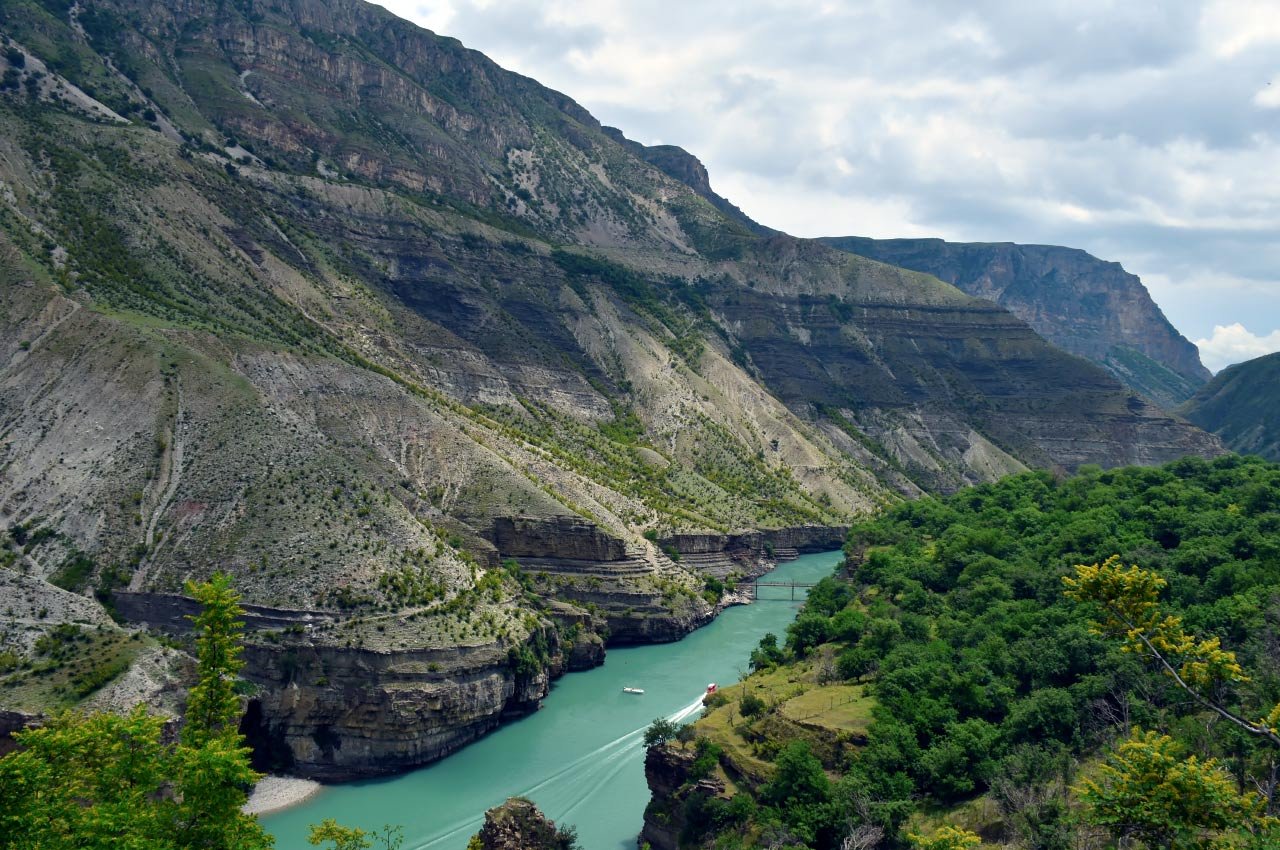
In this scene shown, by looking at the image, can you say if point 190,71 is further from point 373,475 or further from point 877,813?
Result: point 877,813

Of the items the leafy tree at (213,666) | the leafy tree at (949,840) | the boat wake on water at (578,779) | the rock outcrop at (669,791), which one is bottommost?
the boat wake on water at (578,779)

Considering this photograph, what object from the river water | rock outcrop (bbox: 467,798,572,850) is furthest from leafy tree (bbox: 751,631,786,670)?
rock outcrop (bbox: 467,798,572,850)

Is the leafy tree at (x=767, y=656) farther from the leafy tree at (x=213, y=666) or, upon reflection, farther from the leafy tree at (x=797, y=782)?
the leafy tree at (x=213, y=666)

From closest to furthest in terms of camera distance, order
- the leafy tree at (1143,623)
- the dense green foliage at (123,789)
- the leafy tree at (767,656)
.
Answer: the leafy tree at (1143,623) → the dense green foliage at (123,789) → the leafy tree at (767,656)

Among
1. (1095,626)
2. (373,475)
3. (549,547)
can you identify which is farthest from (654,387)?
(1095,626)

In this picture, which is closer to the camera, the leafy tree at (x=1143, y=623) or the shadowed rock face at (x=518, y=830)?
the leafy tree at (x=1143, y=623)

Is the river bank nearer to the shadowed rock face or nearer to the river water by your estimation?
the river water

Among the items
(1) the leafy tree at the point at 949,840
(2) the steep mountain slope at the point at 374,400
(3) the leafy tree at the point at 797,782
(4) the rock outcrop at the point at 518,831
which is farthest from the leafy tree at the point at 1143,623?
(2) the steep mountain slope at the point at 374,400
